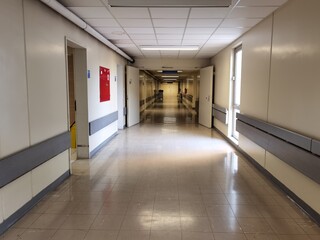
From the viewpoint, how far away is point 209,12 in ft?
13.6

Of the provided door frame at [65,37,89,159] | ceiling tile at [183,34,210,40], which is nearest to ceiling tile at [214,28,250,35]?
ceiling tile at [183,34,210,40]

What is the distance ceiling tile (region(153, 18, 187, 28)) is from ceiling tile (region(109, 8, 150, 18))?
349 mm

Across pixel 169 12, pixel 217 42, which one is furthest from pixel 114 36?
pixel 217 42

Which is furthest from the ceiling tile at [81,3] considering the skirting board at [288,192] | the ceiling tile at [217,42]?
the skirting board at [288,192]

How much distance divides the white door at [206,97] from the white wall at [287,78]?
389 cm

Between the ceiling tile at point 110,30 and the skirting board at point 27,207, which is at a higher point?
the ceiling tile at point 110,30

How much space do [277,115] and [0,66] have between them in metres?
3.62

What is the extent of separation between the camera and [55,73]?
380cm

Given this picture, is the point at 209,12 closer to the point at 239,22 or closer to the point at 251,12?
the point at 251,12

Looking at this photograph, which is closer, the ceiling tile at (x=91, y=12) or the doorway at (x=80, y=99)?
the ceiling tile at (x=91, y=12)

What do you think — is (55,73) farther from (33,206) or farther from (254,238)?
(254,238)

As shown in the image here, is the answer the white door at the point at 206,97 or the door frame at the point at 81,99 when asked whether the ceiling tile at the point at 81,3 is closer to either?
the door frame at the point at 81,99

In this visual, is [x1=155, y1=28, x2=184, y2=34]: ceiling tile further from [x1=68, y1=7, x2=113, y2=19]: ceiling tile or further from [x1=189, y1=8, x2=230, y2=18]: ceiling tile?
[x1=68, y1=7, x2=113, y2=19]: ceiling tile

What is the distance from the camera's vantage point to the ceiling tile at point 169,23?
462cm
